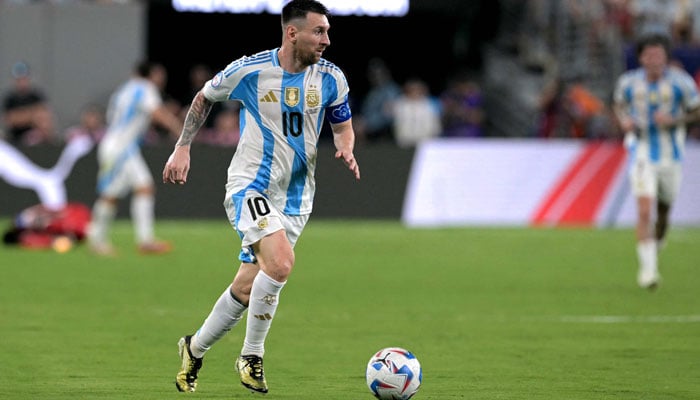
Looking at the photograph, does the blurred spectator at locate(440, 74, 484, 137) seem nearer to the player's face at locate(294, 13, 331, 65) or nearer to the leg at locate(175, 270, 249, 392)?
the player's face at locate(294, 13, 331, 65)

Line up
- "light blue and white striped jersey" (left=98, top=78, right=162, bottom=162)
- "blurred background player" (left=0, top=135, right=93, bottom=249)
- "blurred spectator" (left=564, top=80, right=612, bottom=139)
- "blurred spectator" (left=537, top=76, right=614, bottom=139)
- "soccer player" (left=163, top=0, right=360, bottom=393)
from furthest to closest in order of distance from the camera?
1. "blurred spectator" (left=564, top=80, right=612, bottom=139)
2. "blurred spectator" (left=537, top=76, right=614, bottom=139)
3. "blurred background player" (left=0, top=135, right=93, bottom=249)
4. "light blue and white striped jersey" (left=98, top=78, right=162, bottom=162)
5. "soccer player" (left=163, top=0, right=360, bottom=393)

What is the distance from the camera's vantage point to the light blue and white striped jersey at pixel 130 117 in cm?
1659

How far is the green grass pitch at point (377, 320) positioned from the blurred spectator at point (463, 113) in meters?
5.78

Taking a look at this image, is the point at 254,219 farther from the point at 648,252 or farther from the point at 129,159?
the point at 129,159

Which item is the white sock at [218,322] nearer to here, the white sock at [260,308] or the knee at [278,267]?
the white sock at [260,308]

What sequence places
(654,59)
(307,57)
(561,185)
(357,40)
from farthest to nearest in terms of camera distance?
(357,40) < (561,185) < (654,59) < (307,57)

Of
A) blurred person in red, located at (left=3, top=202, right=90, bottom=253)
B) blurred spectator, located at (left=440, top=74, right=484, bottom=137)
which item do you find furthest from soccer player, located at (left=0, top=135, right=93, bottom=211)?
blurred spectator, located at (left=440, top=74, right=484, bottom=137)

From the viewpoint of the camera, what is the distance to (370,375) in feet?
23.0

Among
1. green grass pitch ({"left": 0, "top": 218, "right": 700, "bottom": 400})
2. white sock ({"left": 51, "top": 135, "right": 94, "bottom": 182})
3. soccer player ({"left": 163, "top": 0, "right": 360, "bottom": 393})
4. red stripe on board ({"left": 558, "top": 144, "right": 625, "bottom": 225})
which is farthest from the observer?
red stripe on board ({"left": 558, "top": 144, "right": 625, "bottom": 225})

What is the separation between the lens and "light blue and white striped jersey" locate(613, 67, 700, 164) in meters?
13.1

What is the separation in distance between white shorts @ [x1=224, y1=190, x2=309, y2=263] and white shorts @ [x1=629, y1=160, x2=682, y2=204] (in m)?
6.40

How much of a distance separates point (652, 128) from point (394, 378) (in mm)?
7113

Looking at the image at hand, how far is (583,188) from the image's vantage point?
21406 millimetres

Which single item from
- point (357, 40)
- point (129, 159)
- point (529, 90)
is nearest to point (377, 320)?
point (129, 159)
